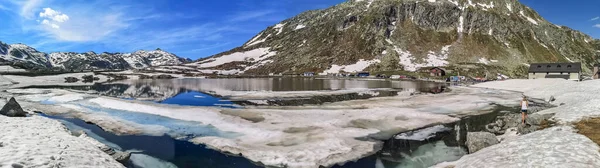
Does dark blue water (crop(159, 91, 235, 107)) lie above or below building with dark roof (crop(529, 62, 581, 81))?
below

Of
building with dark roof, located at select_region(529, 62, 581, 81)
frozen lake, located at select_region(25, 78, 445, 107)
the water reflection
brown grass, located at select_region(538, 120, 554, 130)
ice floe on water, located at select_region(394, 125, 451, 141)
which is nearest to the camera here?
brown grass, located at select_region(538, 120, 554, 130)

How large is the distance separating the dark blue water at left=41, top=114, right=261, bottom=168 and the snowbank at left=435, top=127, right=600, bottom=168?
14.7 m

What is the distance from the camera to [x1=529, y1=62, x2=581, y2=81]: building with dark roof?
134625 millimetres

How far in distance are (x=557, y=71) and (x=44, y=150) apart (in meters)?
172

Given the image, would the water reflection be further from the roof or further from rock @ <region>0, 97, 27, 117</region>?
rock @ <region>0, 97, 27, 117</region>

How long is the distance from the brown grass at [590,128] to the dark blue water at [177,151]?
73.9 feet

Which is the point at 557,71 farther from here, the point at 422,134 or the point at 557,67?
the point at 422,134

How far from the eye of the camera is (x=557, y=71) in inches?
5408

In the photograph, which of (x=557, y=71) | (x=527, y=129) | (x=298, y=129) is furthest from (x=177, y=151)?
(x=557, y=71)

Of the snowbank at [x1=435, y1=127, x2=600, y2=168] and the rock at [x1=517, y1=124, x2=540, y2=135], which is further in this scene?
the rock at [x1=517, y1=124, x2=540, y2=135]

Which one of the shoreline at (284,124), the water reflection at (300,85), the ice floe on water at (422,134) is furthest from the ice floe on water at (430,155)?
the water reflection at (300,85)

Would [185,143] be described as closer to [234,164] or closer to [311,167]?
[234,164]

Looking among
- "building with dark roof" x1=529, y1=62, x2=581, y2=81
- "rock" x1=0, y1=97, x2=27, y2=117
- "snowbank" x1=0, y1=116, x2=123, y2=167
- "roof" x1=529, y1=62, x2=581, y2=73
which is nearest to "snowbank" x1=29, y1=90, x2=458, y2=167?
"rock" x1=0, y1=97, x2=27, y2=117

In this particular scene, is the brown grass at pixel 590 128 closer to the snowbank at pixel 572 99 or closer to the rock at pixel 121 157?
the snowbank at pixel 572 99
